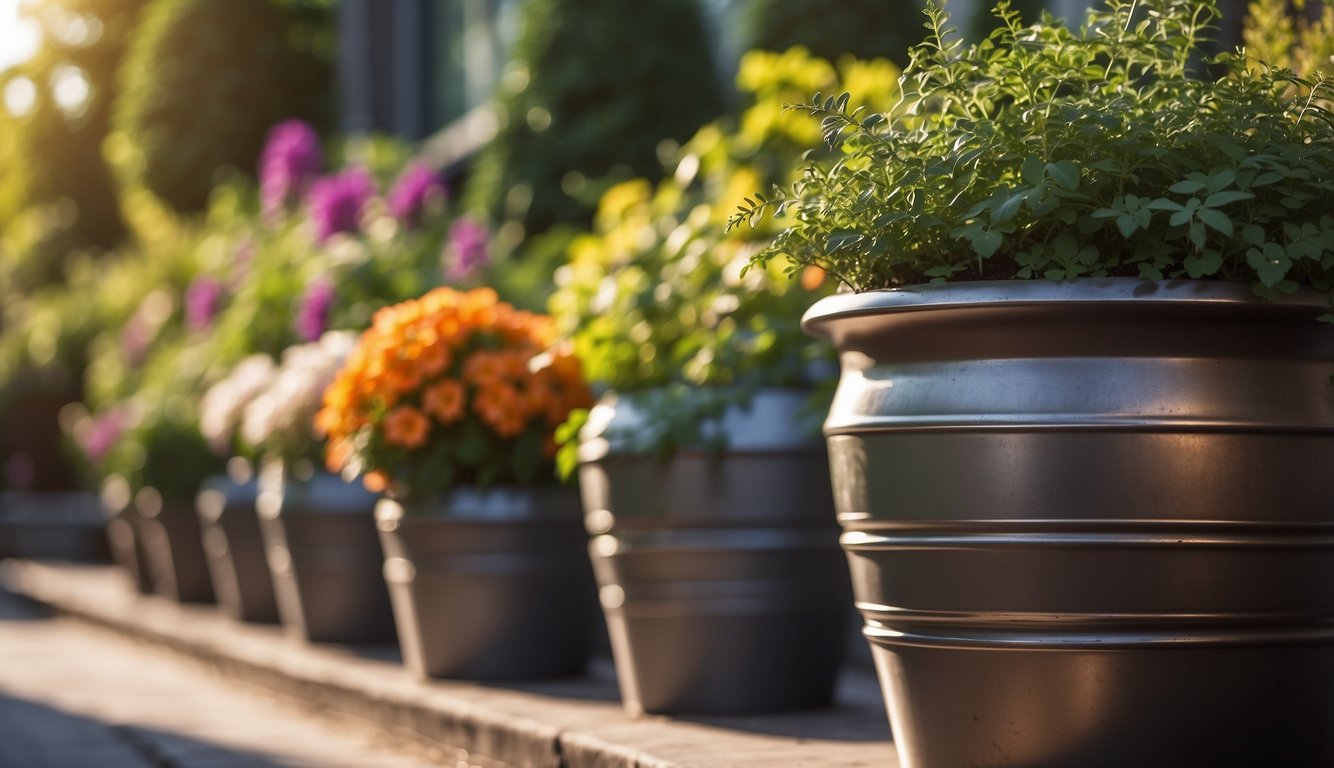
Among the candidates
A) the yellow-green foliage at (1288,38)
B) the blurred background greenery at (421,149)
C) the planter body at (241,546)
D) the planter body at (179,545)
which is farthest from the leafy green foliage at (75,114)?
the yellow-green foliage at (1288,38)

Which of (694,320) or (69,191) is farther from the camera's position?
(69,191)

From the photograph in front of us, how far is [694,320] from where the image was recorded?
4.59 metres

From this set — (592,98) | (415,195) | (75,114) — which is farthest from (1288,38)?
(75,114)

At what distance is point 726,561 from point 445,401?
3.76 ft

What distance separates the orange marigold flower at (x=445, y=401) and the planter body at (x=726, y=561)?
0.75m

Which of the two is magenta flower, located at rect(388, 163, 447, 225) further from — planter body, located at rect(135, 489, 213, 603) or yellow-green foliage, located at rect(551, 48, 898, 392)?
yellow-green foliage, located at rect(551, 48, 898, 392)

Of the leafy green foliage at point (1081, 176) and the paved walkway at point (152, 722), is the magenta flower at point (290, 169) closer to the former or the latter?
the paved walkway at point (152, 722)

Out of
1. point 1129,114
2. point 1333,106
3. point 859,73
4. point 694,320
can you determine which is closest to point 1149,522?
point 1129,114

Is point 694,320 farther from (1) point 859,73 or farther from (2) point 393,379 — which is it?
(1) point 859,73

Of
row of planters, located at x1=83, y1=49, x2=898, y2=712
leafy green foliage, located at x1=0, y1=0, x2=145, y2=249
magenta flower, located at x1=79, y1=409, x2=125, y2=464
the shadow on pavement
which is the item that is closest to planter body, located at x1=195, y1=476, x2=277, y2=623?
row of planters, located at x1=83, y1=49, x2=898, y2=712

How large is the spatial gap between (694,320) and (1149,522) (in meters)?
2.10

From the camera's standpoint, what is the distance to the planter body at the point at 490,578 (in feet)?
16.4

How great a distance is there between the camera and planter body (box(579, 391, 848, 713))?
412 centimetres

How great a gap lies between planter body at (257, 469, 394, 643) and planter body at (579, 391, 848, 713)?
2131mm
